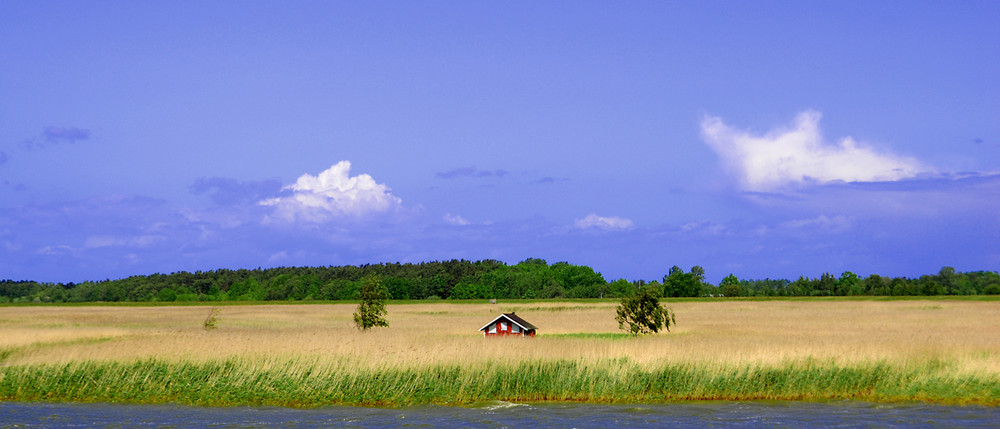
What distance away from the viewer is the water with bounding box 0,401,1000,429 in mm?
20453

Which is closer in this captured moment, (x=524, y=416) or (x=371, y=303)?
(x=524, y=416)

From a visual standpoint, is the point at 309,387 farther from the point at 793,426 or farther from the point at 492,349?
the point at 793,426

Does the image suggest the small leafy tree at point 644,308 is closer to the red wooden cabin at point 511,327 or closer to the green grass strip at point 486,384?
the red wooden cabin at point 511,327

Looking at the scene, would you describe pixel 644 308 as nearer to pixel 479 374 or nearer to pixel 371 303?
pixel 371 303

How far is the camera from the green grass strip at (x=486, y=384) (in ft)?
80.0

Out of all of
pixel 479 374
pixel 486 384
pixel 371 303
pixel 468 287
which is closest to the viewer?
pixel 486 384

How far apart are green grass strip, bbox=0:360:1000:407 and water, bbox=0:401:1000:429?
0.84 metres

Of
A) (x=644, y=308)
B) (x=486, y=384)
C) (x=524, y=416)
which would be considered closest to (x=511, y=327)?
(x=644, y=308)

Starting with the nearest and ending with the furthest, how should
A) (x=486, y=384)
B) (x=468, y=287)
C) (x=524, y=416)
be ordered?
1. (x=524, y=416)
2. (x=486, y=384)
3. (x=468, y=287)

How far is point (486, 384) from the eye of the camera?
24859mm

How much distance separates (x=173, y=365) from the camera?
86.3 feet

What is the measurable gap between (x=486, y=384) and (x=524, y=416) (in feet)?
10.4

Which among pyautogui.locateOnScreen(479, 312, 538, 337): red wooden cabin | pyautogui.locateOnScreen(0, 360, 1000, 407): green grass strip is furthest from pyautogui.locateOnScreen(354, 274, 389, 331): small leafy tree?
pyautogui.locateOnScreen(0, 360, 1000, 407): green grass strip

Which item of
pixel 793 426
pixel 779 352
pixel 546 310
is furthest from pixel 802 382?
pixel 546 310
